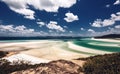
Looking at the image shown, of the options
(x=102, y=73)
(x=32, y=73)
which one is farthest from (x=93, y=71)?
(x=32, y=73)

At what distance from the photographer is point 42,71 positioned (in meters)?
8.18

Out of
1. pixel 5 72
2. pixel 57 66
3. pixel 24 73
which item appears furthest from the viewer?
pixel 5 72

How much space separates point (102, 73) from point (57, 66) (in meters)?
3.12

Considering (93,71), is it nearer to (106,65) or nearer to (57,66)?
(106,65)

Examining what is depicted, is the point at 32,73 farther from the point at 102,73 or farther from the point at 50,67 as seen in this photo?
the point at 102,73

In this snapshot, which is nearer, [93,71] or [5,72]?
[93,71]

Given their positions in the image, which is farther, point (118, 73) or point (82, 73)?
point (82, 73)

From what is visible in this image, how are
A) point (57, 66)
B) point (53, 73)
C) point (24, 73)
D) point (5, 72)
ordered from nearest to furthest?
1. point (53, 73)
2. point (24, 73)
3. point (57, 66)
4. point (5, 72)

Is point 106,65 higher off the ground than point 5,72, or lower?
higher

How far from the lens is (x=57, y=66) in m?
9.07

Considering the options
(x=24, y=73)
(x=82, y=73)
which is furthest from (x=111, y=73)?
(x=24, y=73)

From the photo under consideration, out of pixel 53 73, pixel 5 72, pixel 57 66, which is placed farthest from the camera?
pixel 5 72

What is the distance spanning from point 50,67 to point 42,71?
29.0 inches

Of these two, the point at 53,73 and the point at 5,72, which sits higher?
the point at 53,73
